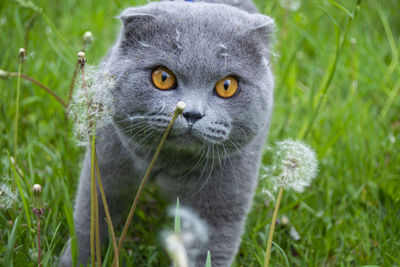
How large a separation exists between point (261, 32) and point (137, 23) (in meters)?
0.55

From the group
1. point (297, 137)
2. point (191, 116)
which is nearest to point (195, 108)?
point (191, 116)

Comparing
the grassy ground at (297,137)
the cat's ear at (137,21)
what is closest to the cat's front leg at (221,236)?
the grassy ground at (297,137)

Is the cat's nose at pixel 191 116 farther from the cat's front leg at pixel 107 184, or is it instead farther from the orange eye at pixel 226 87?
the cat's front leg at pixel 107 184

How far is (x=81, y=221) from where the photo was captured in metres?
2.29

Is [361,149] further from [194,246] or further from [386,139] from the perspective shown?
[194,246]

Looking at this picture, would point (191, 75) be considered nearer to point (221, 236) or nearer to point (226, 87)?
point (226, 87)

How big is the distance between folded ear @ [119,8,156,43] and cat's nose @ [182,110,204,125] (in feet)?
1.47

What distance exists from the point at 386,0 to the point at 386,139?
7.25 feet

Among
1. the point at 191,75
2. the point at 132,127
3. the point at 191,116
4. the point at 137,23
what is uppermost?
the point at 137,23

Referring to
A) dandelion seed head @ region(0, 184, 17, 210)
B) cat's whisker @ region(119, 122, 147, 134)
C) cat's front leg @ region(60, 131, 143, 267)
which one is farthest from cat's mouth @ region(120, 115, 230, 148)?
dandelion seed head @ region(0, 184, 17, 210)

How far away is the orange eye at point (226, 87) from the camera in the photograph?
1.83 meters

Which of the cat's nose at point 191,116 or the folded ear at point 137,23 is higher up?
the folded ear at point 137,23

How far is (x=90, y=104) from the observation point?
59.2 inches

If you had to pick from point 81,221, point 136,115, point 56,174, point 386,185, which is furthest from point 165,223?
point 386,185
